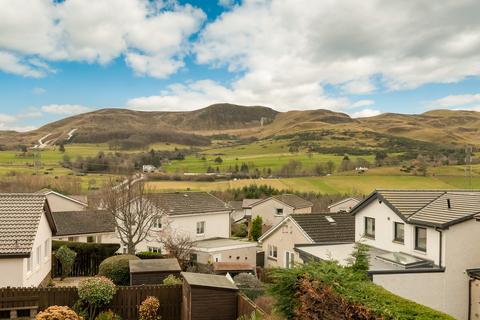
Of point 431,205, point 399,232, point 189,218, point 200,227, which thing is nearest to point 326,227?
point 399,232

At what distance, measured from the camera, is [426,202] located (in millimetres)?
21953

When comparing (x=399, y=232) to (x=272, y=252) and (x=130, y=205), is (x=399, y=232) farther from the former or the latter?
(x=130, y=205)

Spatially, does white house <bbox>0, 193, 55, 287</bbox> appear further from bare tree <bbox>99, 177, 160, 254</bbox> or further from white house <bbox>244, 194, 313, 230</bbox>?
white house <bbox>244, 194, 313, 230</bbox>

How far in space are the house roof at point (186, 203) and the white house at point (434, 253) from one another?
19748 mm

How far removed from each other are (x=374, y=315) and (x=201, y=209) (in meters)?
34.5

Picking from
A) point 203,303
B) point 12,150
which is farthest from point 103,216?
point 12,150

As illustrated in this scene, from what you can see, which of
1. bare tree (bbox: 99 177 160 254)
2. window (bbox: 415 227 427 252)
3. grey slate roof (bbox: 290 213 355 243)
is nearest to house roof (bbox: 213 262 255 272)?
grey slate roof (bbox: 290 213 355 243)

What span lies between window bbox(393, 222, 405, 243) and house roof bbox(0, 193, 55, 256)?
1738 centimetres

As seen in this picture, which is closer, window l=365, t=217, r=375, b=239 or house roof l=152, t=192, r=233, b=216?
window l=365, t=217, r=375, b=239

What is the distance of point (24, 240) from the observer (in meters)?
18.2

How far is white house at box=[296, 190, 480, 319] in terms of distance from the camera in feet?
57.9

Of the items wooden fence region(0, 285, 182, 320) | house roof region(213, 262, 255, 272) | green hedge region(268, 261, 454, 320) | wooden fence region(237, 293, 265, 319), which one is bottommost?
house roof region(213, 262, 255, 272)

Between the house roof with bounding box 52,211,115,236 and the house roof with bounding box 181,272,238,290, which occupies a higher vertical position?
the house roof with bounding box 181,272,238,290

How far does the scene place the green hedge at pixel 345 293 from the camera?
8.90m
